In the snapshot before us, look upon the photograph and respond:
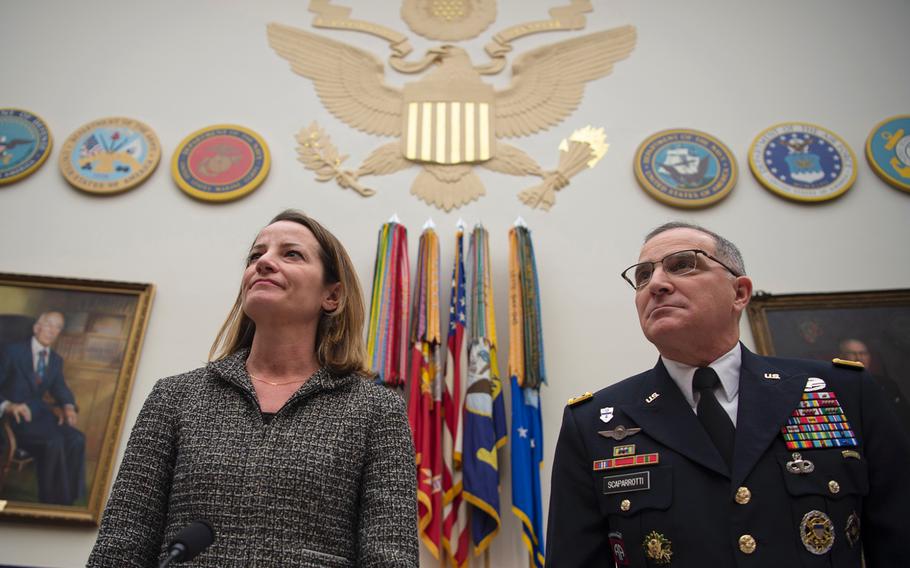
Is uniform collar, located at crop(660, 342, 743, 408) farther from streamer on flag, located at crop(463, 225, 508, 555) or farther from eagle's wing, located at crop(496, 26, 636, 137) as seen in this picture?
eagle's wing, located at crop(496, 26, 636, 137)

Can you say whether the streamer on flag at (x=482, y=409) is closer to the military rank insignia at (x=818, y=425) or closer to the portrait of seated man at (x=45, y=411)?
the military rank insignia at (x=818, y=425)

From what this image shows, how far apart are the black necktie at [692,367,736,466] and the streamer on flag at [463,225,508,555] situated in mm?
1991

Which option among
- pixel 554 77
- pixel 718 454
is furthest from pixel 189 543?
pixel 554 77

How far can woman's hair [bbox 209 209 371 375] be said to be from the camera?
1.96 metres

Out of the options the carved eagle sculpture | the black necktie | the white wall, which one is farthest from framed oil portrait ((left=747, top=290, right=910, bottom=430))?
the black necktie

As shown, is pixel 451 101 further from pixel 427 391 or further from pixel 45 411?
pixel 45 411

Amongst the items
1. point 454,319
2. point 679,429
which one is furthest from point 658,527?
point 454,319

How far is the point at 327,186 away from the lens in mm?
4691

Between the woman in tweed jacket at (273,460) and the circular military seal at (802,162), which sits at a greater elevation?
the circular military seal at (802,162)

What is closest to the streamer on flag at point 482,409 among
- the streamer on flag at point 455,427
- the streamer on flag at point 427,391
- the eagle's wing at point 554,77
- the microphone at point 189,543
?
the streamer on flag at point 455,427

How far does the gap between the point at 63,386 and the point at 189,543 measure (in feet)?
10.8

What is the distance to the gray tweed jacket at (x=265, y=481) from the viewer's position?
1.49m

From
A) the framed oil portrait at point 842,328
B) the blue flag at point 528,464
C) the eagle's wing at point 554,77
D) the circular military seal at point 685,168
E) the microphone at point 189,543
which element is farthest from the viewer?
the eagle's wing at point 554,77

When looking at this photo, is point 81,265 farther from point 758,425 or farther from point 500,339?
point 758,425
